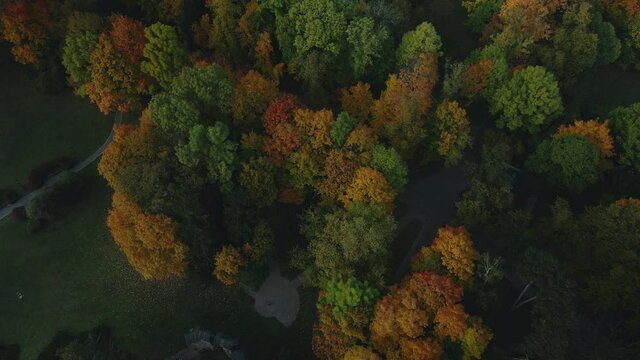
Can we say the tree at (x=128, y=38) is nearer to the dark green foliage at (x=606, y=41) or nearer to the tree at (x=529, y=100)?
the tree at (x=529, y=100)

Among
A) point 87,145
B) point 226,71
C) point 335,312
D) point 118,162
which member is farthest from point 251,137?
point 87,145

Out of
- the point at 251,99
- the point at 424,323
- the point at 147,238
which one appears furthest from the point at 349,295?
the point at 251,99

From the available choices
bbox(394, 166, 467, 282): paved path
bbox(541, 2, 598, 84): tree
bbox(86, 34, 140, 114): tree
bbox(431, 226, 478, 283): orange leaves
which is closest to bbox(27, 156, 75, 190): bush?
bbox(86, 34, 140, 114): tree

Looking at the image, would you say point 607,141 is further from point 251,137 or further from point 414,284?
point 251,137

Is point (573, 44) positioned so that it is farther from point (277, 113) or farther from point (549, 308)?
point (277, 113)

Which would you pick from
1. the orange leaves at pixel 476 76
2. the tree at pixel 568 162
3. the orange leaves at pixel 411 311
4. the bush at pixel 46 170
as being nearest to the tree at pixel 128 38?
the bush at pixel 46 170

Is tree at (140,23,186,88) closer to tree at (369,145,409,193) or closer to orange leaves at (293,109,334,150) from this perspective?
orange leaves at (293,109,334,150)
